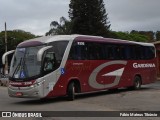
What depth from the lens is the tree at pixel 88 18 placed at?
A: 233 feet

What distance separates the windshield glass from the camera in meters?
20.0

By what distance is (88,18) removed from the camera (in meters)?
71.0

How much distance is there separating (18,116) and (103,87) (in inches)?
458

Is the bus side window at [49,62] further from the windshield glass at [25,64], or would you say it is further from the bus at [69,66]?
the windshield glass at [25,64]

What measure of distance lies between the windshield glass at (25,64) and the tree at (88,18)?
49719 millimetres

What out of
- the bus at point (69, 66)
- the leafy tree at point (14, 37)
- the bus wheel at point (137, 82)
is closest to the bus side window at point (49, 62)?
the bus at point (69, 66)

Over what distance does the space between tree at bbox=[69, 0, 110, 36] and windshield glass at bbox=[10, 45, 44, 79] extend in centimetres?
4972

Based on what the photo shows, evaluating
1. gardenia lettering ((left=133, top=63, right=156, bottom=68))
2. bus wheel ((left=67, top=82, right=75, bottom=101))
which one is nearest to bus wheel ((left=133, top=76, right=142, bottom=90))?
gardenia lettering ((left=133, top=63, right=156, bottom=68))

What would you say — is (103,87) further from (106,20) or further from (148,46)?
(106,20)

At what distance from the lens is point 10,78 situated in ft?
68.5

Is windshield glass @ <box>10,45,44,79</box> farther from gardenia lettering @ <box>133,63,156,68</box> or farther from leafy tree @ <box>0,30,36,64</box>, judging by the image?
leafy tree @ <box>0,30,36,64</box>

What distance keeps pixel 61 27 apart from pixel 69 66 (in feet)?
174

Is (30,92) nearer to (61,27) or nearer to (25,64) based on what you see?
(25,64)

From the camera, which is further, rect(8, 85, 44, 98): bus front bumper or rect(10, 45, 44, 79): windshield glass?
rect(10, 45, 44, 79): windshield glass
